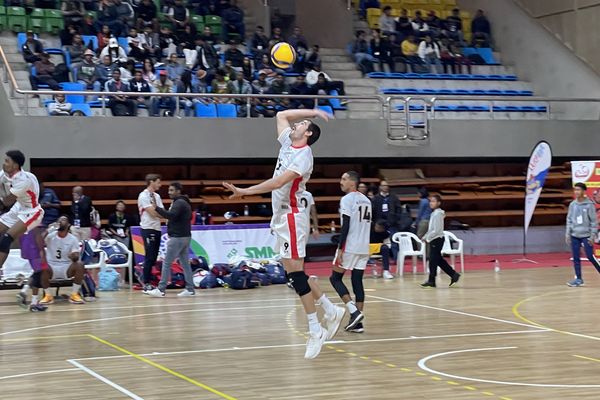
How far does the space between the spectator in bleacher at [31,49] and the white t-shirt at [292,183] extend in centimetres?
1544

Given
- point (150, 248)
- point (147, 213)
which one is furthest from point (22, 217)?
point (150, 248)

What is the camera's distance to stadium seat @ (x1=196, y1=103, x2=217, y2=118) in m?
24.4

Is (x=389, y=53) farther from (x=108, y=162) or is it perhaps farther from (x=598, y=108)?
(x=108, y=162)

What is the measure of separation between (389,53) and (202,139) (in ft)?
27.4

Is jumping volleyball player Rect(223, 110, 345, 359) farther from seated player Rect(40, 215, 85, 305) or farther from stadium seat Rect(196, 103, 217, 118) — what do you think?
stadium seat Rect(196, 103, 217, 118)

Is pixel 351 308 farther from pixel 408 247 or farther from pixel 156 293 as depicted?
pixel 408 247

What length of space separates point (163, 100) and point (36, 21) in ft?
15.0

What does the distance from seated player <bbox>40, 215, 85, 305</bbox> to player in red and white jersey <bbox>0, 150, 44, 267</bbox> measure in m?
2.37

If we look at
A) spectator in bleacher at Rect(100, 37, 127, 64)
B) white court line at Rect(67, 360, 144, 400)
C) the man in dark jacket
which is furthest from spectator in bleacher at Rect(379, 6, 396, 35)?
white court line at Rect(67, 360, 144, 400)

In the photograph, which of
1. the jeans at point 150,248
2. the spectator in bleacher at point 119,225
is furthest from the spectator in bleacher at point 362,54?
the jeans at point 150,248

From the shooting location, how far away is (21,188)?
1373cm

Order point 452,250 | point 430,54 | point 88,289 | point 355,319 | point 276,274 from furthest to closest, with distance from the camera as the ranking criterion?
point 430,54 < point 452,250 < point 276,274 < point 88,289 < point 355,319

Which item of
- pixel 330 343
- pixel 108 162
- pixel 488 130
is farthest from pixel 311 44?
pixel 330 343

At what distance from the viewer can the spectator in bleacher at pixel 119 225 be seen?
22077mm
